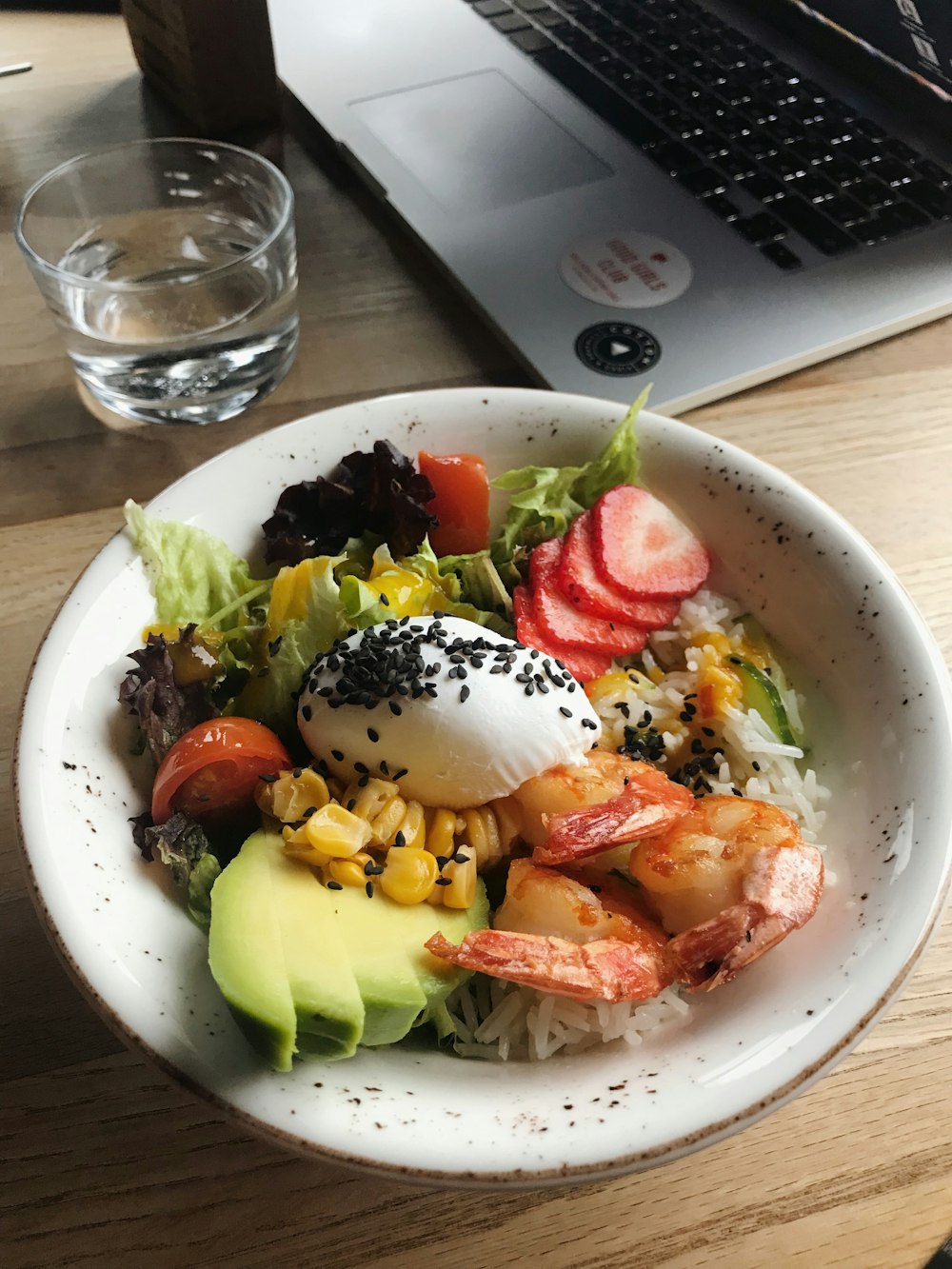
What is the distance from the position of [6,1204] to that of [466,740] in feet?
2.21

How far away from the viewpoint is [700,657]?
134 centimetres

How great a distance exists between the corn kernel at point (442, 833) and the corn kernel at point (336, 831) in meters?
0.09

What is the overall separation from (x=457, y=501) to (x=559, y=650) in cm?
27

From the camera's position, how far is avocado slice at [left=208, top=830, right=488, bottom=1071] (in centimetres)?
88

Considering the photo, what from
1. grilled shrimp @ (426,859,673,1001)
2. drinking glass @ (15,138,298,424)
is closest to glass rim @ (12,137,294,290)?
drinking glass @ (15,138,298,424)

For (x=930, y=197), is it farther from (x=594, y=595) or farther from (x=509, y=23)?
(x=594, y=595)

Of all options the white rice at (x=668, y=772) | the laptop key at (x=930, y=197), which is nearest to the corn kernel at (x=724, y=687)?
the white rice at (x=668, y=772)

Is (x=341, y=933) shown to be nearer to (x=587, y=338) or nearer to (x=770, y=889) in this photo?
(x=770, y=889)

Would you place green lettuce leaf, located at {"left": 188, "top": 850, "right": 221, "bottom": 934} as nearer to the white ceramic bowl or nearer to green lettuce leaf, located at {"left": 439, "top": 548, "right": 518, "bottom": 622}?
the white ceramic bowl

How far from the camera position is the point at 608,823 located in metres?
1.06

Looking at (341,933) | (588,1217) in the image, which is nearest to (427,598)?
(341,933)

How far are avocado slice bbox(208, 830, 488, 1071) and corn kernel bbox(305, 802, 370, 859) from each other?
3 cm

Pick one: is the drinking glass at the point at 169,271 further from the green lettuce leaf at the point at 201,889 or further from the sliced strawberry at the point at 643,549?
the green lettuce leaf at the point at 201,889

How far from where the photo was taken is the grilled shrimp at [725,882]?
0.97 m
